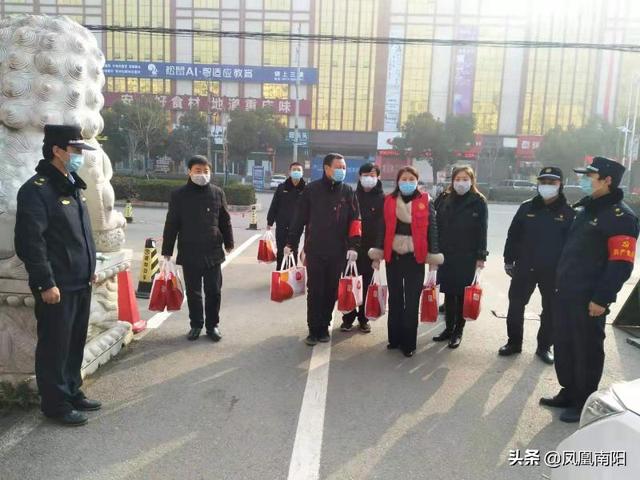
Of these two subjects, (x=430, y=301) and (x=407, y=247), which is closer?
(x=407, y=247)

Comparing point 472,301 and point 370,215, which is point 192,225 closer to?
point 370,215

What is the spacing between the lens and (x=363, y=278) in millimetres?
5203

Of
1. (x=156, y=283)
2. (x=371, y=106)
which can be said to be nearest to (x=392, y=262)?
(x=156, y=283)

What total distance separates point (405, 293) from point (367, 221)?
1.05 metres

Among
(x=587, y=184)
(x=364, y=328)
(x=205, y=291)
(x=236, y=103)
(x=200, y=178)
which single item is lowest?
(x=364, y=328)

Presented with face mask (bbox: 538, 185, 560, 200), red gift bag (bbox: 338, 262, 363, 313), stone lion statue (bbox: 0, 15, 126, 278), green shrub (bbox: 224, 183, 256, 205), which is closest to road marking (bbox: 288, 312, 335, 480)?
red gift bag (bbox: 338, 262, 363, 313)

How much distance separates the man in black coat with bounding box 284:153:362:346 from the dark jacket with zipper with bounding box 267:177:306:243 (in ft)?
7.23

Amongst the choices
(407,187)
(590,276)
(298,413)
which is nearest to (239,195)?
(407,187)

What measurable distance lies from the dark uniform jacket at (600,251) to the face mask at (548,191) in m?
0.75

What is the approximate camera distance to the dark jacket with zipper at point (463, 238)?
4.66 metres

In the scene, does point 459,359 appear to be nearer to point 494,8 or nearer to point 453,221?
point 453,221

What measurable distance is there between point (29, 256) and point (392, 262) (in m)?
2.82

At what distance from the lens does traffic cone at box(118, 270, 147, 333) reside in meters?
4.77

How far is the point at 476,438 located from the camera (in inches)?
122
